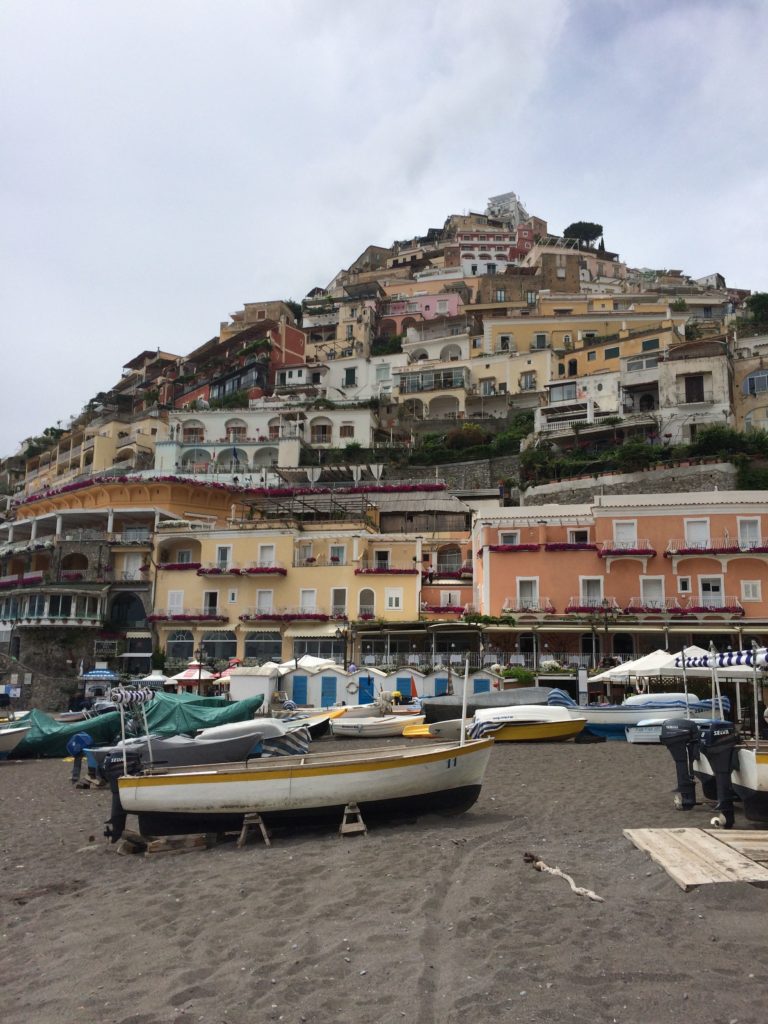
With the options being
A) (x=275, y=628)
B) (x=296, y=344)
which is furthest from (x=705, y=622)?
(x=296, y=344)

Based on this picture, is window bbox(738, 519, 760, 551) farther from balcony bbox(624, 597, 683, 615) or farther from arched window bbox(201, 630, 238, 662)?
arched window bbox(201, 630, 238, 662)

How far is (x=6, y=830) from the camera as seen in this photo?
14398 millimetres

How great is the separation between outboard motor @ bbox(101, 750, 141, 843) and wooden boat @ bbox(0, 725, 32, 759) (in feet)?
43.8

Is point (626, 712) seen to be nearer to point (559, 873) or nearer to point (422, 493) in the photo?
point (559, 873)

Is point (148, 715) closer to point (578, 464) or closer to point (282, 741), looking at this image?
point (282, 741)

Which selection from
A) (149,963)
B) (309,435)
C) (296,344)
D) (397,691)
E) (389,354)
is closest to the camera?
(149,963)

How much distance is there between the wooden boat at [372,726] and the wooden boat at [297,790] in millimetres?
14051

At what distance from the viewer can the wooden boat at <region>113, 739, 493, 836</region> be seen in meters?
12.1

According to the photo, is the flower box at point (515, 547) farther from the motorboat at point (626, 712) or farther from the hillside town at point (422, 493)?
the motorboat at point (626, 712)

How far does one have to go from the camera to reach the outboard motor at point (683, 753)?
12469 mm

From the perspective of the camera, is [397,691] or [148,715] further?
[397,691]

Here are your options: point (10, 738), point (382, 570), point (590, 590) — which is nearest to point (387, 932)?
point (10, 738)

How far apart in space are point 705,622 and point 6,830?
27.7 m

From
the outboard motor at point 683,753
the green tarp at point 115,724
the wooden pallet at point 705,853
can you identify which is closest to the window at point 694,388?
Answer: the green tarp at point 115,724
